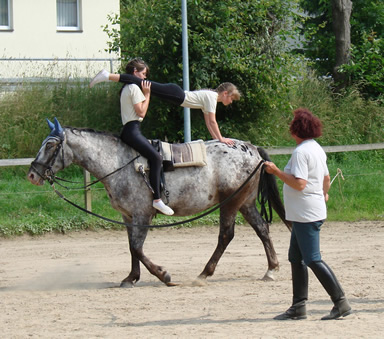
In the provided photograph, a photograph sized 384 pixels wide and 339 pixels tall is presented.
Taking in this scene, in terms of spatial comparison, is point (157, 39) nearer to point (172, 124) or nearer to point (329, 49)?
point (172, 124)

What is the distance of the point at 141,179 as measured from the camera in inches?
366

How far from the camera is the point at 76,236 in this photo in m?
13.4

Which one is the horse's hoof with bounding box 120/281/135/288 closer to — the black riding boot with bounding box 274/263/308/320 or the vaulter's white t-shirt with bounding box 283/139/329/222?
the black riding boot with bounding box 274/263/308/320

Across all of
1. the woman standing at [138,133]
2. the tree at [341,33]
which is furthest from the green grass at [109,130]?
the woman standing at [138,133]

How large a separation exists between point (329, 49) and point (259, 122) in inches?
262

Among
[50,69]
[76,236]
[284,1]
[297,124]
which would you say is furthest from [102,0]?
[297,124]

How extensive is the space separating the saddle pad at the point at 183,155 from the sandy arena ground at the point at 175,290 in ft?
4.80

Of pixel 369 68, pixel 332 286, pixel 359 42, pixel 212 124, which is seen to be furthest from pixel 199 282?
→ pixel 359 42

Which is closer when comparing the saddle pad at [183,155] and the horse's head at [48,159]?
the horse's head at [48,159]

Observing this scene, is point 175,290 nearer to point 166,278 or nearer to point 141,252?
point 166,278

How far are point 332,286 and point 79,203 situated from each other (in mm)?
8429

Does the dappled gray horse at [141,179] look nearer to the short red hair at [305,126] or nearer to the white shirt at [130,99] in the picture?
the white shirt at [130,99]

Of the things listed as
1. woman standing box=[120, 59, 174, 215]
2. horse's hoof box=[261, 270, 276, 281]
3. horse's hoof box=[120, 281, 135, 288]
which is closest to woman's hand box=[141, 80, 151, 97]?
woman standing box=[120, 59, 174, 215]

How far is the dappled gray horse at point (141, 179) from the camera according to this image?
9.23 m
